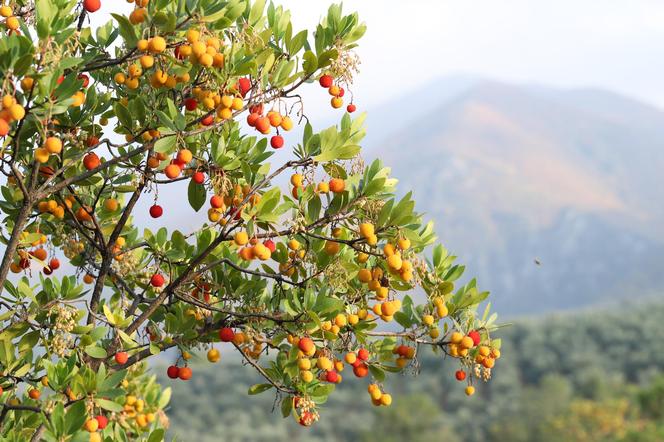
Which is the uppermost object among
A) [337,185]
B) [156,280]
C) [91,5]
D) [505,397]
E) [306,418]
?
[91,5]

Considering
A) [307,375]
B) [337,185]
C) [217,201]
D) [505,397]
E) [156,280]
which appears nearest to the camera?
[337,185]

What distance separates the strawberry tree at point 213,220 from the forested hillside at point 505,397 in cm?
3461

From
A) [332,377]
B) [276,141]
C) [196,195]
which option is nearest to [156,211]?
[196,195]

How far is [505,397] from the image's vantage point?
1831 inches

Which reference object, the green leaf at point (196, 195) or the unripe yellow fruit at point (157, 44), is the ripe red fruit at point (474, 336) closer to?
the green leaf at point (196, 195)

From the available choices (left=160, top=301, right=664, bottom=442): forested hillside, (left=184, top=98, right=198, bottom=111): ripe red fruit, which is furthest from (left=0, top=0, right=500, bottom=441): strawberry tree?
(left=160, top=301, right=664, bottom=442): forested hillside

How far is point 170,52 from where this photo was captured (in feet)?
12.8

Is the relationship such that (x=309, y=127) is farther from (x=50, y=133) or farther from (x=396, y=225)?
(x=50, y=133)

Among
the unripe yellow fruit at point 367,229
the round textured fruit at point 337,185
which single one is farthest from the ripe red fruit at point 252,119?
the unripe yellow fruit at point 367,229

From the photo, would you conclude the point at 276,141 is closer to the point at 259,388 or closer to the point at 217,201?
the point at 217,201

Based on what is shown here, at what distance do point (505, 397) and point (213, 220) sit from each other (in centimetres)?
4503

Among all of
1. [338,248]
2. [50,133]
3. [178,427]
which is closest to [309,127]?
[338,248]

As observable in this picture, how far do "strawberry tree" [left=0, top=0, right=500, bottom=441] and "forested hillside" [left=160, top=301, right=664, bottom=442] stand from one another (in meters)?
34.6

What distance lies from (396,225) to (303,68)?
3.17 ft
